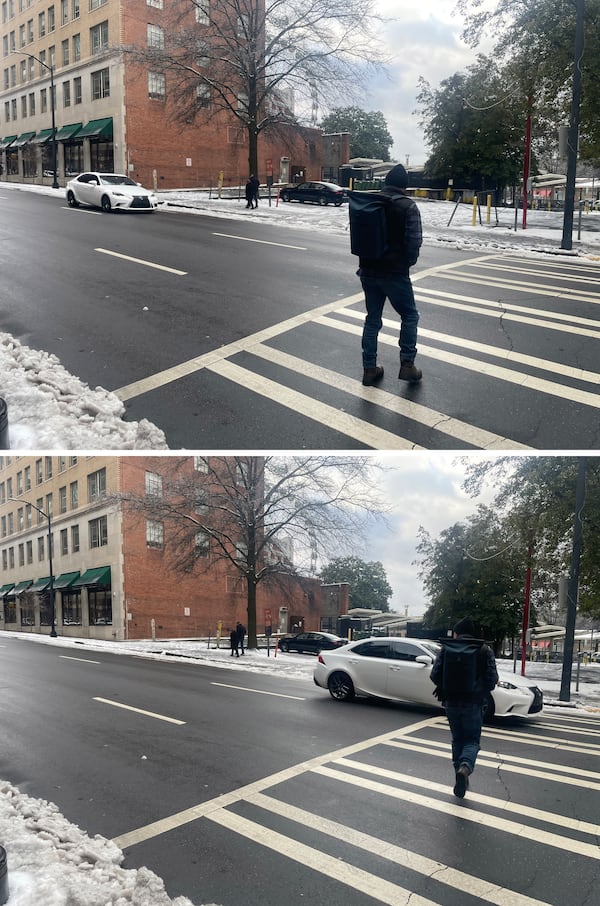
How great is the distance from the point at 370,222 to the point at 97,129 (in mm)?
52285

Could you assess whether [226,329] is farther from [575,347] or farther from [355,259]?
[355,259]

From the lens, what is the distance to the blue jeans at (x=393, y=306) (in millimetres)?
8141

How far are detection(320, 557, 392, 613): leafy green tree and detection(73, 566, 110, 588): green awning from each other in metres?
7.12

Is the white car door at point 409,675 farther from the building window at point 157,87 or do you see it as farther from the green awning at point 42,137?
the green awning at point 42,137

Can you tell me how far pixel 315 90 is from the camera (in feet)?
123

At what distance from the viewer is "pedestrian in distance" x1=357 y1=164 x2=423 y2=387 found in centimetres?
775

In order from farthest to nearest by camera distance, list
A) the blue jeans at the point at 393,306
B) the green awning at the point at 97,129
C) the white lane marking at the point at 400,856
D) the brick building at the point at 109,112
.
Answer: the green awning at the point at 97,129
the brick building at the point at 109,112
the blue jeans at the point at 393,306
the white lane marking at the point at 400,856

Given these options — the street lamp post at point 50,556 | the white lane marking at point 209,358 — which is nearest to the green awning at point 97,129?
the street lamp post at point 50,556

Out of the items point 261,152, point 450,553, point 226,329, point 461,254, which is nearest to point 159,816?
point 226,329

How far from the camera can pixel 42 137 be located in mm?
59875

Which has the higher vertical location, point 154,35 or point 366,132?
point 154,35

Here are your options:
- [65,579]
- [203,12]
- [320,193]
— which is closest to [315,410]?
[65,579]

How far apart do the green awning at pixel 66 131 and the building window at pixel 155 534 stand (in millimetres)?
44361

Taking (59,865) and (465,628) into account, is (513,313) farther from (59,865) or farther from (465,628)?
(59,865)
